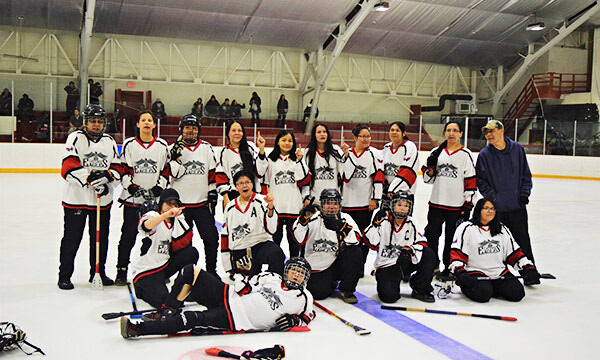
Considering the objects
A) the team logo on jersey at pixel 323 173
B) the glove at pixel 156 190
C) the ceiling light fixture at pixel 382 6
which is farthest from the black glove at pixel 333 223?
the ceiling light fixture at pixel 382 6

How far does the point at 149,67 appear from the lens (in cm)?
1995

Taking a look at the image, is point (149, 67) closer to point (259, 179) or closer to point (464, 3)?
point (464, 3)

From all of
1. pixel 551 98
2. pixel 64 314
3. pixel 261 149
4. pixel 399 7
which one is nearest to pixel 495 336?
pixel 261 149

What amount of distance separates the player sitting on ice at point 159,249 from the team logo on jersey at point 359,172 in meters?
1.68

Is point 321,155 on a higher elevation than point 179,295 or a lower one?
higher

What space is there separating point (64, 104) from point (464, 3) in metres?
13.2

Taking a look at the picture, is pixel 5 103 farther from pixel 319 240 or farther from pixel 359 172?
pixel 319 240

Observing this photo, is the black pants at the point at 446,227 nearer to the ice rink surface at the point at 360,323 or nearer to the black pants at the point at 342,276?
the ice rink surface at the point at 360,323

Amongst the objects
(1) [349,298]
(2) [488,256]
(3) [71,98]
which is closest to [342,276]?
(1) [349,298]

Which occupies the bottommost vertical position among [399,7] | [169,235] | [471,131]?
[169,235]

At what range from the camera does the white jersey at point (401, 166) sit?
197 inches

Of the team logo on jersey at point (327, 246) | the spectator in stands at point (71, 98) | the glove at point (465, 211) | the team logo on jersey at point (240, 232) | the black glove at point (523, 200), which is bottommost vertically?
the team logo on jersey at point (327, 246)

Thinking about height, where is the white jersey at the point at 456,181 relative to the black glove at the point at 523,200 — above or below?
above

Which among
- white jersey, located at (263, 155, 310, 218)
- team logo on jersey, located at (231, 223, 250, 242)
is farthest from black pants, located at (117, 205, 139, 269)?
white jersey, located at (263, 155, 310, 218)
